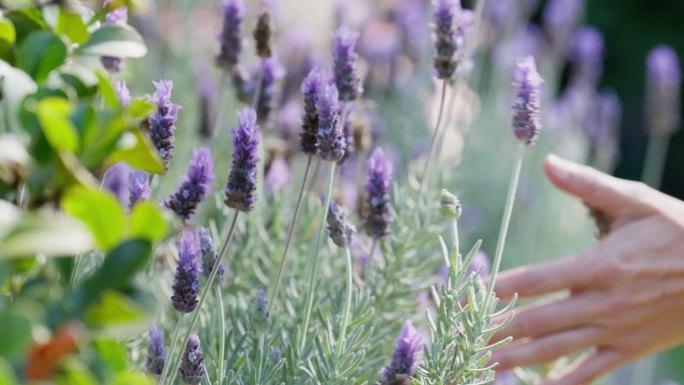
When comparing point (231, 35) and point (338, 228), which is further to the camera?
point (231, 35)

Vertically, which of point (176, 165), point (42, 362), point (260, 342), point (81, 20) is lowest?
point (176, 165)

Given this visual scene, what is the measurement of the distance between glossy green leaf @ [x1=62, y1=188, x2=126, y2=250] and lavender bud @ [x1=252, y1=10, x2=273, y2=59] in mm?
958

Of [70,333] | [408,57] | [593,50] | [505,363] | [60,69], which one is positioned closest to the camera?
[70,333]

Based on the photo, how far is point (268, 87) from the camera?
63.5 inches

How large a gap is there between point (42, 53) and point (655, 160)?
4815 mm

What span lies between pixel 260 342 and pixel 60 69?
42 centimetres

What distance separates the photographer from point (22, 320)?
46 cm

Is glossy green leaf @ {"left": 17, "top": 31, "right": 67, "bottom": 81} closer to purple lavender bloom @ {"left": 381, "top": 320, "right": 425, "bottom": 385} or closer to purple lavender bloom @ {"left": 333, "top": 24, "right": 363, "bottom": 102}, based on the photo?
purple lavender bloom @ {"left": 381, "top": 320, "right": 425, "bottom": 385}

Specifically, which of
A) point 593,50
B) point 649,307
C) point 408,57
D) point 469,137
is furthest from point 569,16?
point 649,307

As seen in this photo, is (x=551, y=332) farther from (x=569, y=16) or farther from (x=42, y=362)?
(x=569, y=16)

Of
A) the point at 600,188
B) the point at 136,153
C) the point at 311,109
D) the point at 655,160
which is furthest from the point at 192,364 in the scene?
the point at 655,160

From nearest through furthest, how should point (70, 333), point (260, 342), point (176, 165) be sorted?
1. point (70, 333)
2. point (260, 342)
3. point (176, 165)

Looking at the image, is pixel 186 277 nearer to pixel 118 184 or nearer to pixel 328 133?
pixel 328 133

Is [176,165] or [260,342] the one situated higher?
[260,342]
